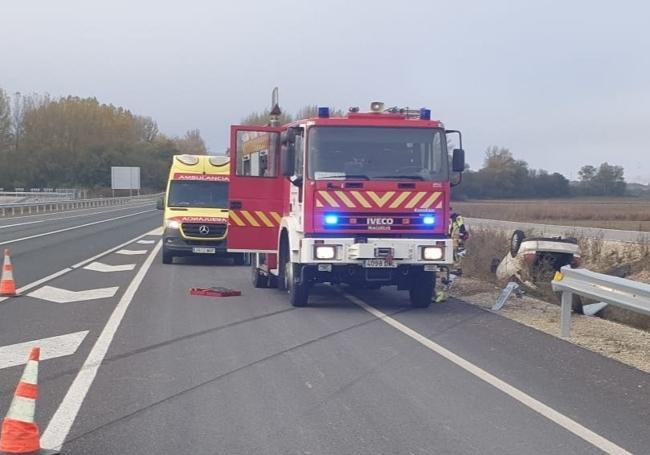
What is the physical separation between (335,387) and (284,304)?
6.69m

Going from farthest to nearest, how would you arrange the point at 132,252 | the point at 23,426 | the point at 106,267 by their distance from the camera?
the point at 132,252, the point at 106,267, the point at 23,426

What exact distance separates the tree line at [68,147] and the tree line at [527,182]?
157ft

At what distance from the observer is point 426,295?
14727 millimetres

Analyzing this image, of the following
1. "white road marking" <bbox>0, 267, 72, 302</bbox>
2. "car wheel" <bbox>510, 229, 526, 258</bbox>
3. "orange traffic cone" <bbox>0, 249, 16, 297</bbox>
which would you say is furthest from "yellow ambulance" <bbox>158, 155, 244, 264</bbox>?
"orange traffic cone" <bbox>0, 249, 16, 297</bbox>

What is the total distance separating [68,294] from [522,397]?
988cm

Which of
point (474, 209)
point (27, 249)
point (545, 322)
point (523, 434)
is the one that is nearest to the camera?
point (523, 434)

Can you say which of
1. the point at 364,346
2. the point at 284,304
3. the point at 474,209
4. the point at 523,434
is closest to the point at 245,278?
the point at 284,304

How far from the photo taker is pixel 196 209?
24.1 metres

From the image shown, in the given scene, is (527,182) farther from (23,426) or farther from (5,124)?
(23,426)

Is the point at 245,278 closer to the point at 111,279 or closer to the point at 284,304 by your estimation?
the point at 111,279

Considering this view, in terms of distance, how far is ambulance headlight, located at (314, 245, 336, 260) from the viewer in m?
13.9

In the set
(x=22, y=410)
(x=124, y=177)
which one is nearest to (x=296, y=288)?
(x=22, y=410)

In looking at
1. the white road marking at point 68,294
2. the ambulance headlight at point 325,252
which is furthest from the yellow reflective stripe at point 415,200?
the white road marking at point 68,294

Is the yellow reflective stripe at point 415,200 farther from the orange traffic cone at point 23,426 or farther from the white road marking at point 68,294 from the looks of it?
the orange traffic cone at point 23,426
